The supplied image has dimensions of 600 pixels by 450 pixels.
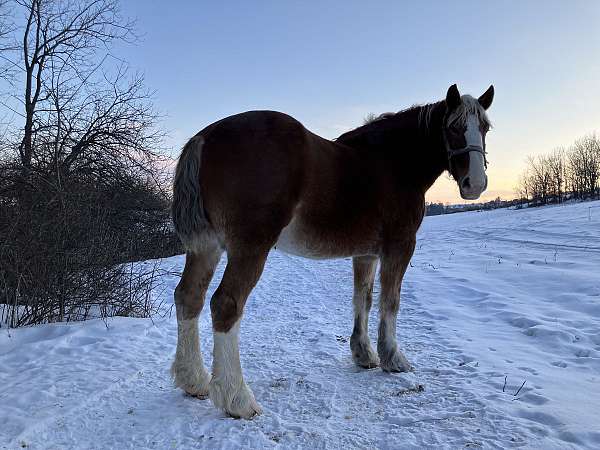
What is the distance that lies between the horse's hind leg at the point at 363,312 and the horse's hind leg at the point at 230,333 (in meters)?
1.31

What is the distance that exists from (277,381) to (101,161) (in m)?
9.48

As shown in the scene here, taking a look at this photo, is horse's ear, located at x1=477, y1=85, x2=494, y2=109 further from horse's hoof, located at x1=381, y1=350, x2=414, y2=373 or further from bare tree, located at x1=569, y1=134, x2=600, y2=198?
bare tree, located at x1=569, y1=134, x2=600, y2=198

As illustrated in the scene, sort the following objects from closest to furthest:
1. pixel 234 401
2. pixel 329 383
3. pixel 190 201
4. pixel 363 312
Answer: pixel 234 401 → pixel 190 201 → pixel 329 383 → pixel 363 312

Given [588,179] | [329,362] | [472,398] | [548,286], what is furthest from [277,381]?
[588,179]

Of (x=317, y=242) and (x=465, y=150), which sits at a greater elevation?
(x=465, y=150)

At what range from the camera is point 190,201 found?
2939 millimetres

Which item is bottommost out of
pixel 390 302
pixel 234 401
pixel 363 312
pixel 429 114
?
pixel 234 401

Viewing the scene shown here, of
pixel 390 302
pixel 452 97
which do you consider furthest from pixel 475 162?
pixel 390 302

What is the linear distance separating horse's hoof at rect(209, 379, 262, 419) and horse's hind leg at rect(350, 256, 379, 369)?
1306 millimetres

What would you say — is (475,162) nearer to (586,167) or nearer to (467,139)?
(467,139)

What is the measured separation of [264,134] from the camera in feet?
9.78

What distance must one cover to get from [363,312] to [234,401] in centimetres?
170

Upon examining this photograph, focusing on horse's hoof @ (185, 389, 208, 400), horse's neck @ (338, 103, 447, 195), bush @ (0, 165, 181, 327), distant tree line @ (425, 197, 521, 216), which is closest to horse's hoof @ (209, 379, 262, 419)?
horse's hoof @ (185, 389, 208, 400)

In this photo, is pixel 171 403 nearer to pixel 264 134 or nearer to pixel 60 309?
pixel 264 134
